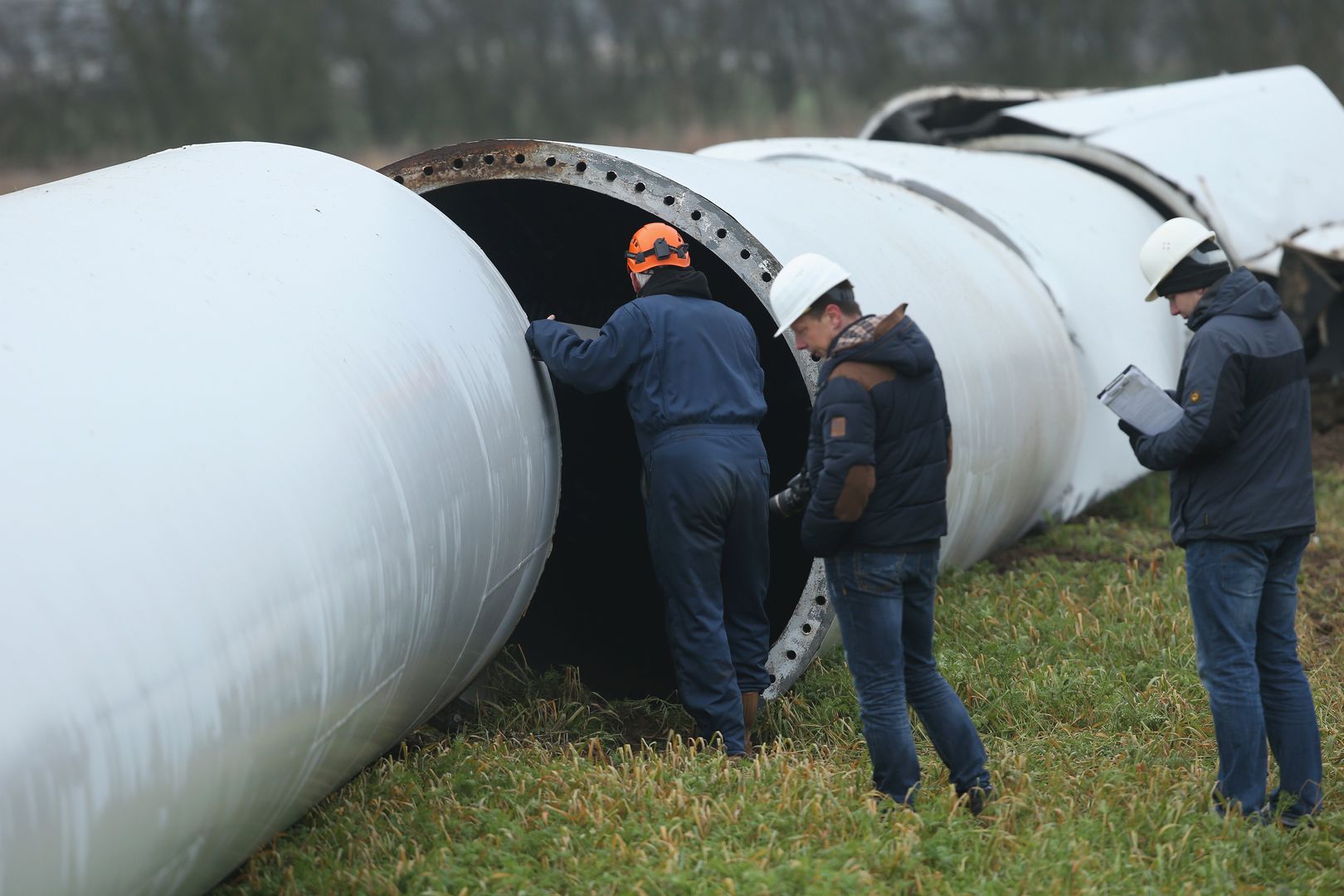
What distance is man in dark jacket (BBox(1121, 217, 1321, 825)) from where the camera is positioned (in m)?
3.38

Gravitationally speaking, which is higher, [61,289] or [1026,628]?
[61,289]

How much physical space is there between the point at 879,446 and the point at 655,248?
1.15 metres

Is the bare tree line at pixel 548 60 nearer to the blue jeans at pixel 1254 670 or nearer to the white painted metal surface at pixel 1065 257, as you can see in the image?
the white painted metal surface at pixel 1065 257

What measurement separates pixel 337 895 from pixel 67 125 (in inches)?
730

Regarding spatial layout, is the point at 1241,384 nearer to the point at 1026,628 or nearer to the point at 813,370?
the point at 813,370

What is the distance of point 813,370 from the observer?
429 cm

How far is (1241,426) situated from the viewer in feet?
11.2

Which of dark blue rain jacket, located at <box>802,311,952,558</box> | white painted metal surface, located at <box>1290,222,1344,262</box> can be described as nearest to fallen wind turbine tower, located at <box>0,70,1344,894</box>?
dark blue rain jacket, located at <box>802,311,952,558</box>

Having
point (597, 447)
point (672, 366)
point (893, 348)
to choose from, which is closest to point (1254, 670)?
point (893, 348)

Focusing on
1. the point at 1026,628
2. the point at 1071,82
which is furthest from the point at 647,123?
the point at 1026,628

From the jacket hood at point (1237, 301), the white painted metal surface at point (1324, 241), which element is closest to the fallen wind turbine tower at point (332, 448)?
the jacket hood at point (1237, 301)

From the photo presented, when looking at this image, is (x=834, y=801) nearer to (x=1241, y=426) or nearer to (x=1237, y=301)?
(x=1241, y=426)

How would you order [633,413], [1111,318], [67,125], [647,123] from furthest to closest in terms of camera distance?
[647,123], [67,125], [1111,318], [633,413]

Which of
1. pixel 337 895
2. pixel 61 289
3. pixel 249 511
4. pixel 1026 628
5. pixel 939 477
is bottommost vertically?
pixel 1026 628
